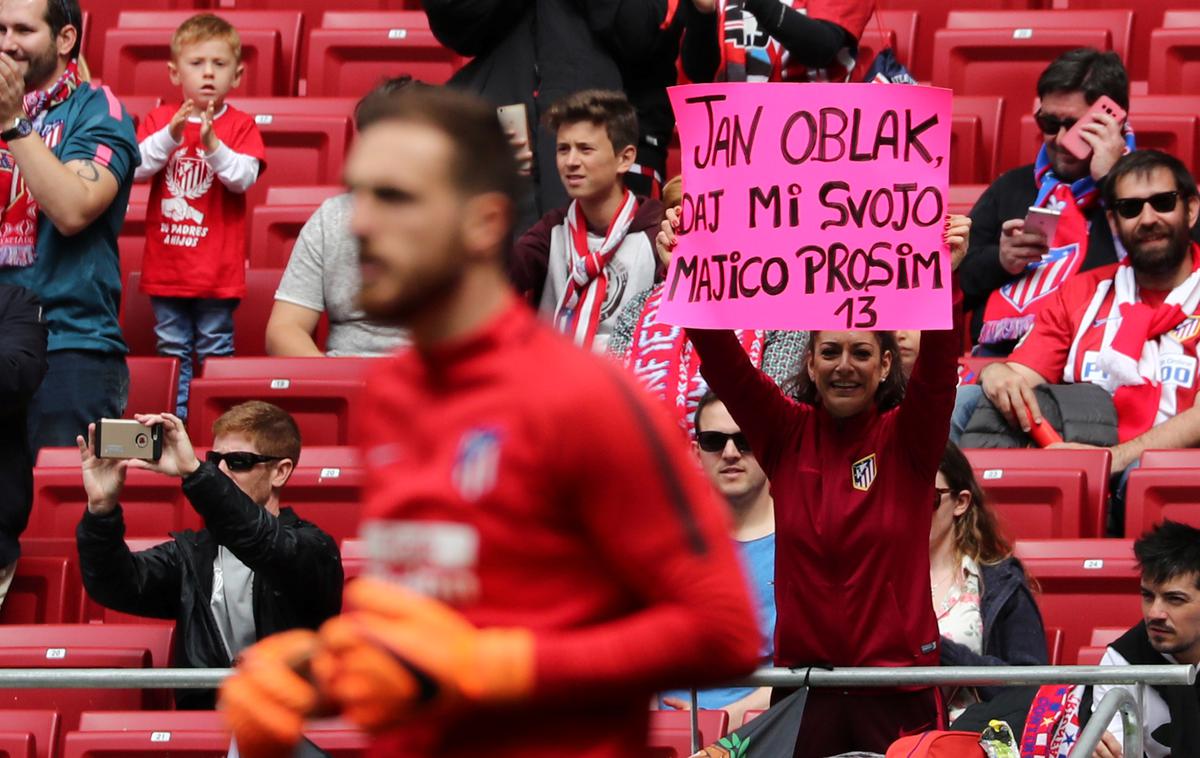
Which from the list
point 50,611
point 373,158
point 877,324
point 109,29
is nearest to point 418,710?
point 373,158

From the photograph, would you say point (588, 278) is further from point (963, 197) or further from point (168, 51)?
point (168, 51)

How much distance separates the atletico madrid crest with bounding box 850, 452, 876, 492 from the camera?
4.13 m

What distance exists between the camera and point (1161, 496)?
217 inches

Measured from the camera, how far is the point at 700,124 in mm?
4316

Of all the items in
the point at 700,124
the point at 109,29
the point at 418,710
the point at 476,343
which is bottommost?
the point at 418,710

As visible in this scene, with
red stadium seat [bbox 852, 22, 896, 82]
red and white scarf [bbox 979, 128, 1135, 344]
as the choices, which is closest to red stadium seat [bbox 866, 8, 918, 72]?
red stadium seat [bbox 852, 22, 896, 82]

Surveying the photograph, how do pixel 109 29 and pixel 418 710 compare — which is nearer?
pixel 418 710

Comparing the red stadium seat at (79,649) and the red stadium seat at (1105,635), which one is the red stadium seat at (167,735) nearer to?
the red stadium seat at (79,649)

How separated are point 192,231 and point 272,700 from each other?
186 inches

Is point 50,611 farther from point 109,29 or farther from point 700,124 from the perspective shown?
point 109,29

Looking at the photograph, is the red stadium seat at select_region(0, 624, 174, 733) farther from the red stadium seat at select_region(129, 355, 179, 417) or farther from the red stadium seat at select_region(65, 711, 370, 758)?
the red stadium seat at select_region(129, 355, 179, 417)

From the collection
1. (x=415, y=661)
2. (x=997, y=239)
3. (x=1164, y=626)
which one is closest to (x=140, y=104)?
(x=997, y=239)

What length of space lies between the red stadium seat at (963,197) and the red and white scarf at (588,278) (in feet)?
5.03

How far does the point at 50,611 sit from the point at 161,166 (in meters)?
1.67
